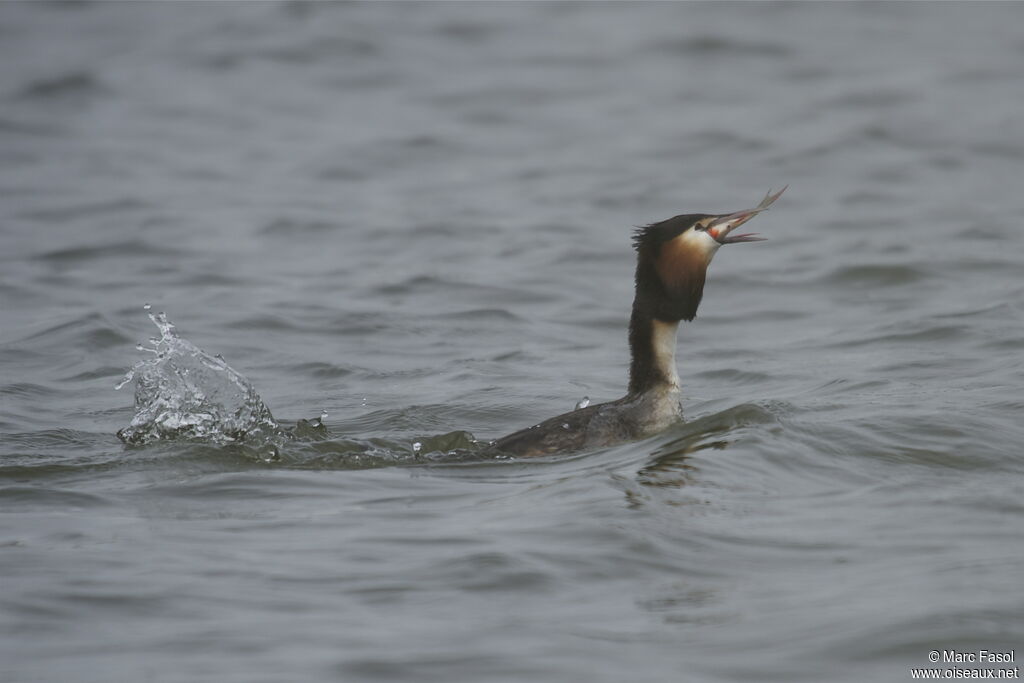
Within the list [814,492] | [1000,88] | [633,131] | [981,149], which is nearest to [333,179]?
[633,131]

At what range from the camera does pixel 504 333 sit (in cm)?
1307

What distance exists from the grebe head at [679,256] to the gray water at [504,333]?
2.48ft

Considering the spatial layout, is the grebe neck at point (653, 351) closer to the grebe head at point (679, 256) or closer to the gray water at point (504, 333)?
the grebe head at point (679, 256)

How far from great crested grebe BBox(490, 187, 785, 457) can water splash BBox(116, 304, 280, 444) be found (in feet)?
5.27

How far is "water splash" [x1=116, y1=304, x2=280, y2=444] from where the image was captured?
9.23 m

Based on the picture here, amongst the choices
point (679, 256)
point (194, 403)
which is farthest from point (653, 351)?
point (194, 403)

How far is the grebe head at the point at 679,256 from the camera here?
28.2ft

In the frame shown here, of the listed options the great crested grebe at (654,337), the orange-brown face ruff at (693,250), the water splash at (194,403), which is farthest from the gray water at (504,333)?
the orange-brown face ruff at (693,250)

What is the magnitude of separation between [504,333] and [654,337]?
4317 millimetres

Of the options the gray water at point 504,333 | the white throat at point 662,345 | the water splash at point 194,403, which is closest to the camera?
the gray water at point 504,333

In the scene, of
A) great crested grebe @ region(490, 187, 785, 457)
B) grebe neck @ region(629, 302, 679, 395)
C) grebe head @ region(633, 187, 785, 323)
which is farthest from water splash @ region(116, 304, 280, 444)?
grebe head @ region(633, 187, 785, 323)

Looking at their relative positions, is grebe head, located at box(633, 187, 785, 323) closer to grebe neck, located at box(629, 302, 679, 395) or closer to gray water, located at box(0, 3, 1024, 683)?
grebe neck, located at box(629, 302, 679, 395)

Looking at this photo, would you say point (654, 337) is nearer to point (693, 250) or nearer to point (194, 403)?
point (693, 250)

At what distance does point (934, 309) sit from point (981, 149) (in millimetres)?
6691
